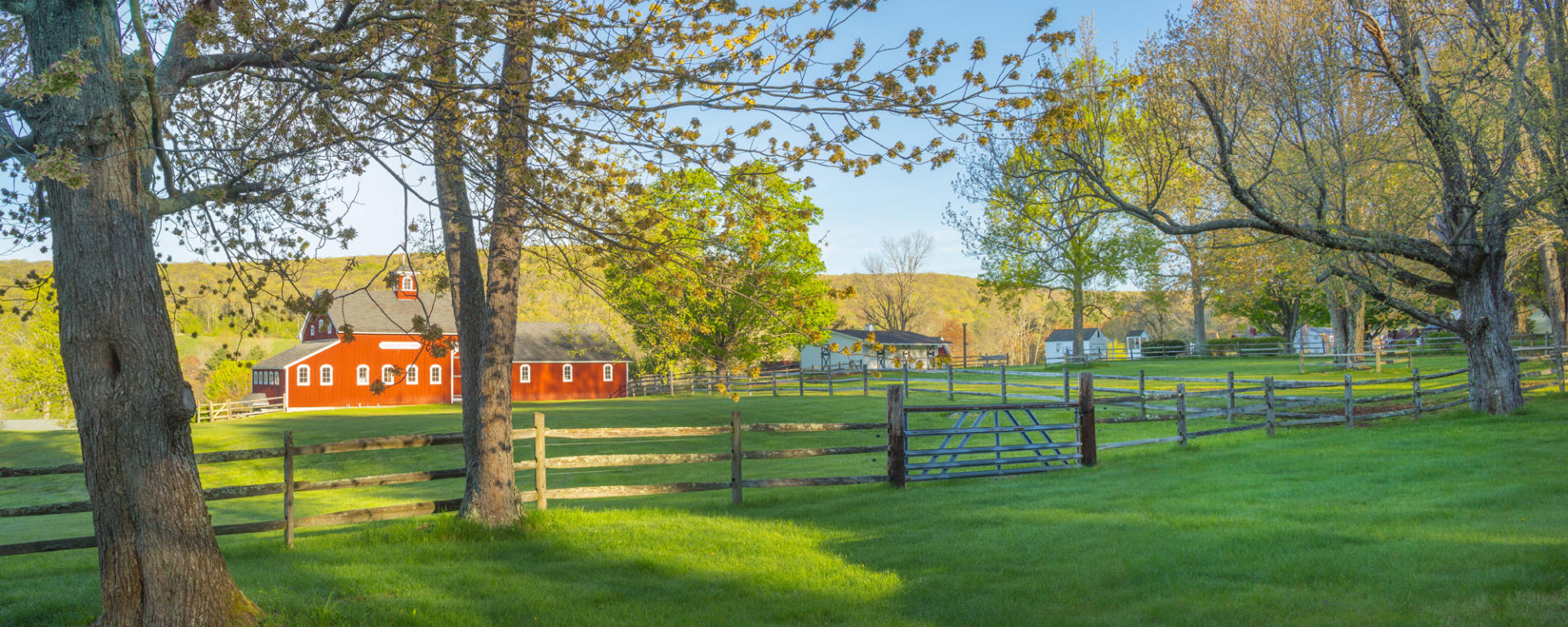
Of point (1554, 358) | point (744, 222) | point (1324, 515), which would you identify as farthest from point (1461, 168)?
point (744, 222)

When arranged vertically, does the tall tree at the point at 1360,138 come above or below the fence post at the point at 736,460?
above

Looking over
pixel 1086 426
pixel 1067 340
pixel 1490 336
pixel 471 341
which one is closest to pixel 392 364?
pixel 471 341

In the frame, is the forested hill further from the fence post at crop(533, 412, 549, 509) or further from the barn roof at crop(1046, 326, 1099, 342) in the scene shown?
the fence post at crop(533, 412, 549, 509)

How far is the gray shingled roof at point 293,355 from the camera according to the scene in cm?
4594

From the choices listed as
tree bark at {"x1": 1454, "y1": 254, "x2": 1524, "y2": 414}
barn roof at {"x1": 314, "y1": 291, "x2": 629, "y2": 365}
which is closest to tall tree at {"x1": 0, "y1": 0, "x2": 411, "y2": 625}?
tree bark at {"x1": 1454, "y1": 254, "x2": 1524, "y2": 414}

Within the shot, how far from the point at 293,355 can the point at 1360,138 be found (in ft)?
158

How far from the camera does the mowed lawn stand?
6117mm

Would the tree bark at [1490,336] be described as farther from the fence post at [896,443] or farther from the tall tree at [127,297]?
the tall tree at [127,297]

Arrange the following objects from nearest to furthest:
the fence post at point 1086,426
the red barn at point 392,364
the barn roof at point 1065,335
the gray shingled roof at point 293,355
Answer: the fence post at point 1086,426
the red barn at point 392,364
the gray shingled roof at point 293,355
the barn roof at point 1065,335

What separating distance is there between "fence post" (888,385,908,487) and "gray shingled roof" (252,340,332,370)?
42037 mm

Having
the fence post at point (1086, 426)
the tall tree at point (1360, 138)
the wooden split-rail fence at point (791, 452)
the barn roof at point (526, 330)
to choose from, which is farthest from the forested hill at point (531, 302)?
the tall tree at point (1360, 138)

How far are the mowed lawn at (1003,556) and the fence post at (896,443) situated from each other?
27cm

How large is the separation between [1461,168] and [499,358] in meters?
16.3

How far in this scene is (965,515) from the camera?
9750mm
